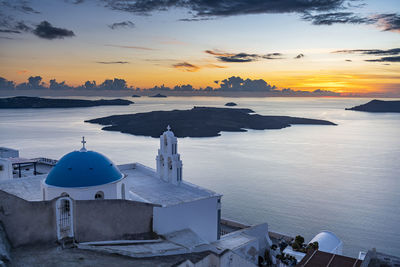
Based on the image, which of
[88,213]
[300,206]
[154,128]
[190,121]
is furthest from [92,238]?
[190,121]

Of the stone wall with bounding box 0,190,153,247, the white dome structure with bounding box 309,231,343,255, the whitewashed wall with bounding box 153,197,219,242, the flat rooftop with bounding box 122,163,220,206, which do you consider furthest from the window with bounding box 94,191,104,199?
the white dome structure with bounding box 309,231,343,255

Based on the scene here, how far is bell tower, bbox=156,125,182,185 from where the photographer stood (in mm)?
18625

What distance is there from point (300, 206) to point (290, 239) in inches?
561

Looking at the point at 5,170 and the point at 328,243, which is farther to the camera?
the point at 5,170

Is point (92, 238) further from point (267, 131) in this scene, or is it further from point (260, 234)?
point (267, 131)

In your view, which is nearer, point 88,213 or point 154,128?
point 88,213

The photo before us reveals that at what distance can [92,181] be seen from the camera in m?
14.1

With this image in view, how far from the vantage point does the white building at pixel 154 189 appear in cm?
1395

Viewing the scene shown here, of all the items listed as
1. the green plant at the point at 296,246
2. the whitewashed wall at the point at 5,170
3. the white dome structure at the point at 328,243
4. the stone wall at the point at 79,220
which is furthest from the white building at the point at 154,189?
the whitewashed wall at the point at 5,170

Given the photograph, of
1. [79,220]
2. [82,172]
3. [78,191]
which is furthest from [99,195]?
[79,220]

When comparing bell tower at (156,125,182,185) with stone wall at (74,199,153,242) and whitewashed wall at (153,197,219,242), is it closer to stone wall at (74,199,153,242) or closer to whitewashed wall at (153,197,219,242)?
whitewashed wall at (153,197,219,242)

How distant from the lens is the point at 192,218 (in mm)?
15969

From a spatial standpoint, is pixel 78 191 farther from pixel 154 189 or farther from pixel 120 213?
pixel 154 189

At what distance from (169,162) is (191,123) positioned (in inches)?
3133
